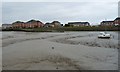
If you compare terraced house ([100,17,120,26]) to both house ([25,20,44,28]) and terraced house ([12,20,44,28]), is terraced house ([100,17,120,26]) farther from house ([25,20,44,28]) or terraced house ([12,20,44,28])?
terraced house ([12,20,44,28])

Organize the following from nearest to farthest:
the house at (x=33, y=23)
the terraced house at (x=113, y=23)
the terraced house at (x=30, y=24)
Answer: the terraced house at (x=113, y=23) → the house at (x=33, y=23) → the terraced house at (x=30, y=24)

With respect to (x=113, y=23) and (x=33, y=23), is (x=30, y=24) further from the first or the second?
(x=113, y=23)

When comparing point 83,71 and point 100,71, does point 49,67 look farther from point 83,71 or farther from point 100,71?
point 100,71

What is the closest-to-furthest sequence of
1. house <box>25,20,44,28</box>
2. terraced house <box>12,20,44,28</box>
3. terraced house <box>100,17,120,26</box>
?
1. terraced house <box>100,17,120,26</box>
2. house <box>25,20,44,28</box>
3. terraced house <box>12,20,44,28</box>

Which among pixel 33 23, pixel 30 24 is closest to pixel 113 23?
pixel 33 23

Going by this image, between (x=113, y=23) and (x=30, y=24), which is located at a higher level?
(x=30, y=24)

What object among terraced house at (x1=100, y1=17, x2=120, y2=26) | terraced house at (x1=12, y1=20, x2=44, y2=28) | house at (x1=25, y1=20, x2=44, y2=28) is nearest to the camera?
terraced house at (x1=100, y1=17, x2=120, y2=26)

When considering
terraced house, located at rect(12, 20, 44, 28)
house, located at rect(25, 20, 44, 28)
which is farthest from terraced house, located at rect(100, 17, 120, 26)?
terraced house, located at rect(12, 20, 44, 28)

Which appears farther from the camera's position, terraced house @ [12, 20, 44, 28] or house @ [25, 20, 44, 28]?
terraced house @ [12, 20, 44, 28]

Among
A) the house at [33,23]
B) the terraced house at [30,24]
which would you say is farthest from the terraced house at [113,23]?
the terraced house at [30,24]

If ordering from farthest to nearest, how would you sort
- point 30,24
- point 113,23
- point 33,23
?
point 30,24 → point 33,23 → point 113,23

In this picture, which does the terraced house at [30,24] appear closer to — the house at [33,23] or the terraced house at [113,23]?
the house at [33,23]

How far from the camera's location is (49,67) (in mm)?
12133

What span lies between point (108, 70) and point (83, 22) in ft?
496
